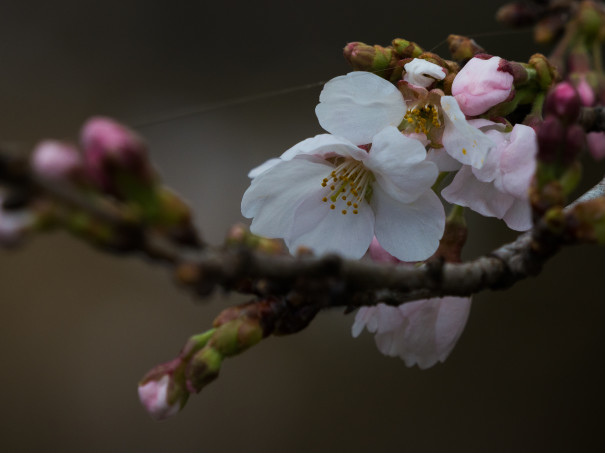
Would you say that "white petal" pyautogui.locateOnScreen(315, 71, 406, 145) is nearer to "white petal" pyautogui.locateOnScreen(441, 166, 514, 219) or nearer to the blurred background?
"white petal" pyautogui.locateOnScreen(441, 166, 514, 219)

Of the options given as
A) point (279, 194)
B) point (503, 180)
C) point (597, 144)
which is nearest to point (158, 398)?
point (279, 194)

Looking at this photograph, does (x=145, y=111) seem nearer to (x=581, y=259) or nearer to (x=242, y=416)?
(x=242, y=416)

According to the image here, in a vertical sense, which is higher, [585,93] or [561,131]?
[561,131]

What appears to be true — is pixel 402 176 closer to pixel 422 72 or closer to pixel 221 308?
pixel 422 72

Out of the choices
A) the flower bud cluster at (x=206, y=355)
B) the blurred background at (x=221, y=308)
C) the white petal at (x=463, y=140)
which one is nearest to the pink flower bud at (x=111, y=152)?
the flower bud cluster at (x=206, y=355)

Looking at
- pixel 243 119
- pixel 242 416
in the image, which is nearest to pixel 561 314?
pixel 242 416
